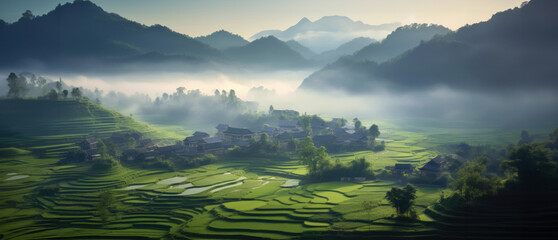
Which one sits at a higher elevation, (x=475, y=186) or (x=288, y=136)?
(x=288, y=136)

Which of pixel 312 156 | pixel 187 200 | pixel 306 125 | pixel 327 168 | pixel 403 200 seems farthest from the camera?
pixel 306 125

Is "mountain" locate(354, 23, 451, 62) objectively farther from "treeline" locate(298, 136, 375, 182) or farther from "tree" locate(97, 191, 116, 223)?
"tree" locate(97, 191, 116, 223)

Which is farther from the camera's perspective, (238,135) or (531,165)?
(238,135)

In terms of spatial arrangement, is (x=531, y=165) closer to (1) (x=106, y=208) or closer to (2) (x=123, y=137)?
(1) (x=106, y=208)

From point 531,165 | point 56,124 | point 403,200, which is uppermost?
point 56,124

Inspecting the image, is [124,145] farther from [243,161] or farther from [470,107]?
[470,107]

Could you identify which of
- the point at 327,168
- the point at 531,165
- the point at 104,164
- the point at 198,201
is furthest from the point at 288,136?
the point at 531,165

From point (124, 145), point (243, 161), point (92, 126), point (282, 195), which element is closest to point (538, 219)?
point (282, 195)
